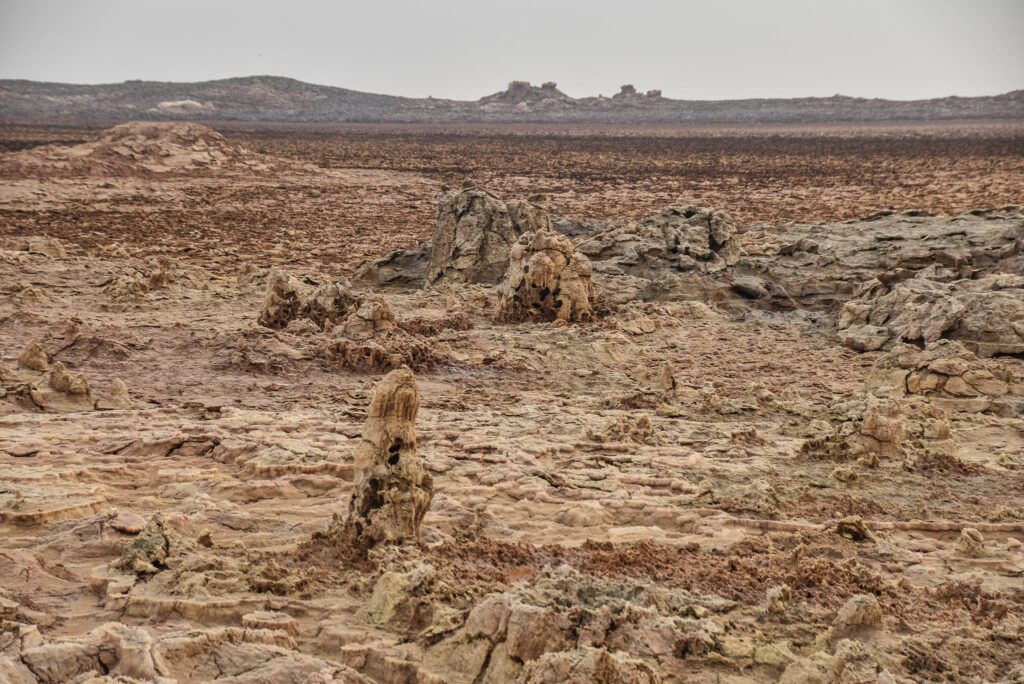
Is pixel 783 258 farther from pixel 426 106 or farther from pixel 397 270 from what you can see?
pixel 426 106

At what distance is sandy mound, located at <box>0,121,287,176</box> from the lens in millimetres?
28500

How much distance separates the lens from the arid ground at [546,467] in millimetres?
3832

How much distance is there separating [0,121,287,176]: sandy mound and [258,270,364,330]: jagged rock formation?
19.6 metres

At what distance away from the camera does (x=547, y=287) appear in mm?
10961

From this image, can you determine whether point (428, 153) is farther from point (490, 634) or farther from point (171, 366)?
point (490, 634)

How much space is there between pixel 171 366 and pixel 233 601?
5.10 metres

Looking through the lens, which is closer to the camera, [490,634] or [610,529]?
[490,634]

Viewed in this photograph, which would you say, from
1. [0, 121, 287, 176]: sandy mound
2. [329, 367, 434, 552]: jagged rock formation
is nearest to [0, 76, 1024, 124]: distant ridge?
[0, 121, 287, 176]: sandy mound

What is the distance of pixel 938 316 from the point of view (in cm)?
1018

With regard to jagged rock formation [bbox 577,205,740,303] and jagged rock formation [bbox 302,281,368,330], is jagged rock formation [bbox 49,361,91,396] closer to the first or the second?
jagged rock formation [bbox 302,281,368,330]

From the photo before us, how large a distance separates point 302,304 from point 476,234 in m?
3.61

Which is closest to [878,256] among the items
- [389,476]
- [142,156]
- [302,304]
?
[302,304]

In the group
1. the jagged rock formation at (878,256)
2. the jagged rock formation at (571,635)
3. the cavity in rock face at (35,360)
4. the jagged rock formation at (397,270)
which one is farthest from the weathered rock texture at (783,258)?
the jagged rock formation at (571,635)

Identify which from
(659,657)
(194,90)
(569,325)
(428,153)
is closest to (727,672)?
(659,657)
